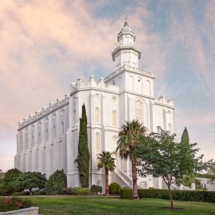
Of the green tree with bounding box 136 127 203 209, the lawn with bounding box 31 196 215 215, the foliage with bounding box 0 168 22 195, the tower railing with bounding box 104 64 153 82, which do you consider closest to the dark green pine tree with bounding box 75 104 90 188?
the tower railing with bounding box 104 64 153 82

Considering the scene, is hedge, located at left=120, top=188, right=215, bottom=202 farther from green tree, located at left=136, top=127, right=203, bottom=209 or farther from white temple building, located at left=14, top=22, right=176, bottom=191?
white temple building, located at left=14, top=22, right=176, bottom=191

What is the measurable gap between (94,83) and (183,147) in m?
31.6

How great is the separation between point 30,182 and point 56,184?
562cm

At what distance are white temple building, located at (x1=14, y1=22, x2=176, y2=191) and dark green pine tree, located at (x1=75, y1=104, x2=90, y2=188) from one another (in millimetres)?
2313

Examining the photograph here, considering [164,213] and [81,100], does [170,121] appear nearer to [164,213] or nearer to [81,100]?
[81,100]

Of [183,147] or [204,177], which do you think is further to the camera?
[204,177]

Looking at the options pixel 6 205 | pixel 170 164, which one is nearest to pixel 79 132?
pixel 170 164

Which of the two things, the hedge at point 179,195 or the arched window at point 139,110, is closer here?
the hedge at point 179,195

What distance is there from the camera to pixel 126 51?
59.2 metres

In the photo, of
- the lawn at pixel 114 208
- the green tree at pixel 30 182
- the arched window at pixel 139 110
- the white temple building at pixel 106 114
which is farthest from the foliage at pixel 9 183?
the lawn at pixel 114 208

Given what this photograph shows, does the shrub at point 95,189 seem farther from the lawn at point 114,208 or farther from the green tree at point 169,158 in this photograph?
the green tree at point 169,158

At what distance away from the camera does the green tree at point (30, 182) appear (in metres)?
52.1

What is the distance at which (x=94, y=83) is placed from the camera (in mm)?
53531

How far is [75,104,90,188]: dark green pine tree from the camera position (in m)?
46.3
